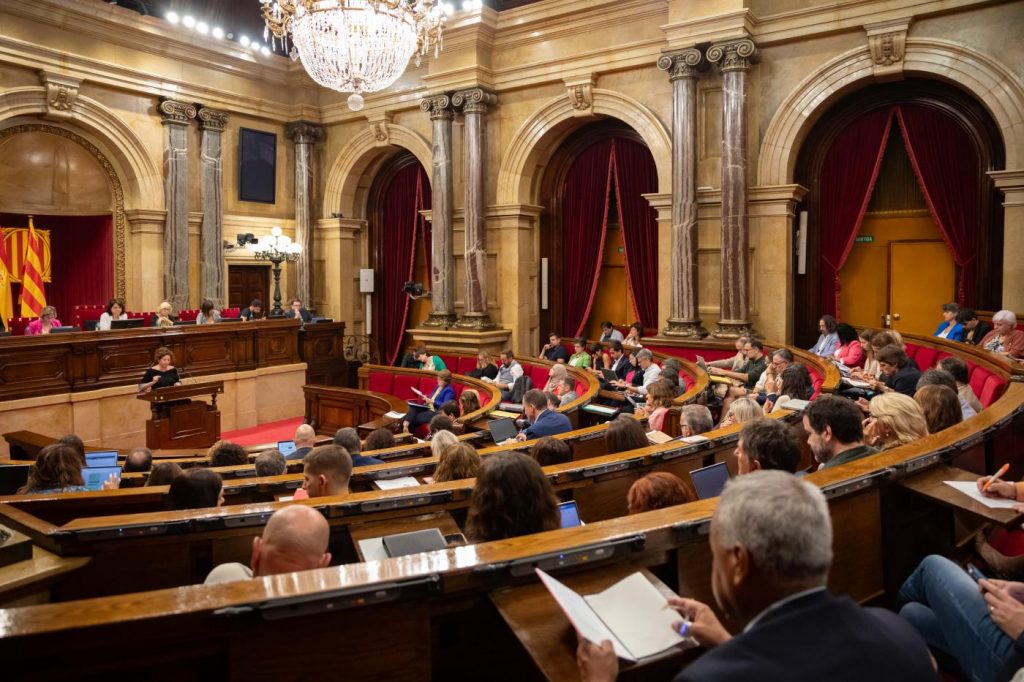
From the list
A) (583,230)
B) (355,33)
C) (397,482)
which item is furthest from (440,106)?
(397,482)

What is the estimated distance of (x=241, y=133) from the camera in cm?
1297

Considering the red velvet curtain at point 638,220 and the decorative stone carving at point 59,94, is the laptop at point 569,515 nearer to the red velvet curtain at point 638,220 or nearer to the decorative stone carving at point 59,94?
the red velvet curtain at point 638,220

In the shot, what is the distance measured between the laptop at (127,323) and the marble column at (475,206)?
14.9ft

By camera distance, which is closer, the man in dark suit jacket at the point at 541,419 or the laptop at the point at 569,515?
the laptop at the point at 569,515

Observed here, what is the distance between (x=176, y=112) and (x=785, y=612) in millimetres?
12759

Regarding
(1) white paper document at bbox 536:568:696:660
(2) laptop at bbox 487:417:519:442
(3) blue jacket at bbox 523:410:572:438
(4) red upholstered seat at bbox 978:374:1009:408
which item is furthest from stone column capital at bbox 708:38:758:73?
(1) white paper document at bbox 536:568:696:660

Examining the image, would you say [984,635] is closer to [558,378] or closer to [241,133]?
[558,378]

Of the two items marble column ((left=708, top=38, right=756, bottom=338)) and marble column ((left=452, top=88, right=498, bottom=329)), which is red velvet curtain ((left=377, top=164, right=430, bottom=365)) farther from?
marble column ((left=708, top=38, right=756, bottom=338))

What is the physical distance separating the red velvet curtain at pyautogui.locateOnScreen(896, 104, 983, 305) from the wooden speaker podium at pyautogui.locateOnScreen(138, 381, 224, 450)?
900 cm

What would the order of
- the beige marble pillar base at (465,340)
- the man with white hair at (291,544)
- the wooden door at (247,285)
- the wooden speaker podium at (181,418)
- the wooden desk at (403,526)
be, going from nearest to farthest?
1. the man with white hair at (291,544)
2. the wooden desk at (403,526)
3. the wooden speaker podium at (181,418)
4. the beige marble pillar base at (465,340)
5. the wooden door at (247,285)

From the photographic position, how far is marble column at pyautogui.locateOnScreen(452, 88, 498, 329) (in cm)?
1149

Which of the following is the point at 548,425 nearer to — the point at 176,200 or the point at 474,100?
the point at 474,100

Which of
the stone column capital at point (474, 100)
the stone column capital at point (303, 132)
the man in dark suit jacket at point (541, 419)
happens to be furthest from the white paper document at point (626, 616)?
the stone column capital at point (303, 132)

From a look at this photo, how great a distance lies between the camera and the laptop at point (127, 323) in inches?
364
